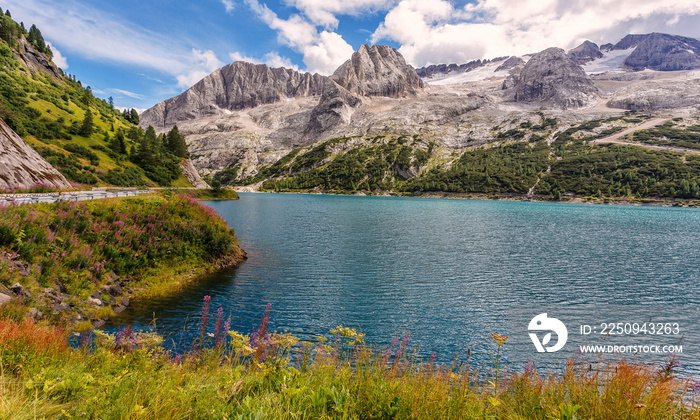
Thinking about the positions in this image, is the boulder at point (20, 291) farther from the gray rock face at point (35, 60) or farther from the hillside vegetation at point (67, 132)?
the gray rock face at point (35, 60)

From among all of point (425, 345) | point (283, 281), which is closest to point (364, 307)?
point (425, 345)

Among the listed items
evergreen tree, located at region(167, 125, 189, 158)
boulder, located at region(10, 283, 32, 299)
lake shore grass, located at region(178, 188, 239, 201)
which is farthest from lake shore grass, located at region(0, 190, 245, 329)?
evergreen tree, located at region(167, 125, 189, 158)

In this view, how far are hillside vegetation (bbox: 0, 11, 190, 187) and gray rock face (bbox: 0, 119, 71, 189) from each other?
1731cm

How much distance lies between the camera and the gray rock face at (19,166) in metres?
30.2

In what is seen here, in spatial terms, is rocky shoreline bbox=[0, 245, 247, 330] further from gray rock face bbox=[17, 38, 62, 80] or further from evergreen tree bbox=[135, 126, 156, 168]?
gray rock face bbox=[17, 38, 62, 80]

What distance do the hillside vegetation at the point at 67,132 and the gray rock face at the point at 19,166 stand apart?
1731cm

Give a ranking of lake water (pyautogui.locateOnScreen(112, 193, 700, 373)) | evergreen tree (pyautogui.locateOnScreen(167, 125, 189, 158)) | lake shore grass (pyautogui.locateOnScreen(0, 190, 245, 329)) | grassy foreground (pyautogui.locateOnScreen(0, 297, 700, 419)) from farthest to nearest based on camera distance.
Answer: evergreen tree (pyautogui.locateOnScreen(167, 125, 189, 158)), lake water (pyautogui.locateOnScreen(112, 193, 700, 373)), lake shore grass (pyautogui.locateOnScreen(0, 190, 245, 329)), grassy foreground (pyautogui.locateOnScreen(0, 297, 700, 419))

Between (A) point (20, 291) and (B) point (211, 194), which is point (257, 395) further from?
(B) point (211, 194)

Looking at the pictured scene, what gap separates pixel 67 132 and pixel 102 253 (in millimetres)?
74428

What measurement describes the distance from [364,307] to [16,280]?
61.8 ft

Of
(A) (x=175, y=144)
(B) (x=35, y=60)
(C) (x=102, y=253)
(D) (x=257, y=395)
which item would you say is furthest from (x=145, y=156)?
(D) (x=257, y=395)

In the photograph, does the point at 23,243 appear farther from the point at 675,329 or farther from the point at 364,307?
the point at 675,329

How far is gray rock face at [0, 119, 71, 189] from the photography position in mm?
30183

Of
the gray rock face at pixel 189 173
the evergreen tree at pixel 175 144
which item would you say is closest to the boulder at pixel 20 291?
the gray rock face at pixel 189 173
